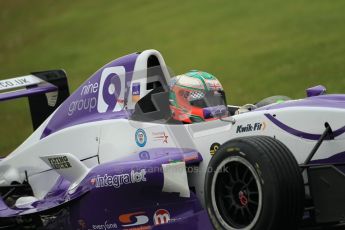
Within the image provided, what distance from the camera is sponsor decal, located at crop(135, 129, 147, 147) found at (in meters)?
6.98

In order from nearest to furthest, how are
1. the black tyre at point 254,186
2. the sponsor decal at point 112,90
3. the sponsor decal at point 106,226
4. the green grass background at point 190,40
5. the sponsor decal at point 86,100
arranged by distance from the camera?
the black tyre at point 254,186
the sponsor decal at point 106,226
the sponsor decal at point 112,90
the sponsor decal at point 86,100
the green grass background at point 190,40

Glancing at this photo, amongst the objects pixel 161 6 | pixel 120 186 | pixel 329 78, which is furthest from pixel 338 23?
pixel 120 186

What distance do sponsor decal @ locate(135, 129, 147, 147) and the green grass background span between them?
868 centimetres

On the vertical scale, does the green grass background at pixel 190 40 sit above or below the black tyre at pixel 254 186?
above

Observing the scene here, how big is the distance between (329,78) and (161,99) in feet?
30.4

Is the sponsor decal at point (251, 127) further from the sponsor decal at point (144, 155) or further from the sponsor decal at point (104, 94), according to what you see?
the sponsor decal at point (104, 94)

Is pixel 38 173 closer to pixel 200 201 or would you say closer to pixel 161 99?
pixel 161 99

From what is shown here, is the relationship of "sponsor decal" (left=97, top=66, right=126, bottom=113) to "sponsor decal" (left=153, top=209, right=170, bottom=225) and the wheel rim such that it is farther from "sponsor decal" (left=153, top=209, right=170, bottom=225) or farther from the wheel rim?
the wheel rim

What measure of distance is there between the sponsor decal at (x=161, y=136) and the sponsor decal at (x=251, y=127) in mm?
876

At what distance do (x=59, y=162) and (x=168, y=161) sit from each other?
55.6 inches

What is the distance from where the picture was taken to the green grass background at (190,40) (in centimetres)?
1733

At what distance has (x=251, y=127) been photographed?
6141 mm

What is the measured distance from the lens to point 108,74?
7.73 meters

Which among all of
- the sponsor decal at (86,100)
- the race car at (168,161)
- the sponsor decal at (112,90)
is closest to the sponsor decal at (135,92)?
the race car at (168,161)
